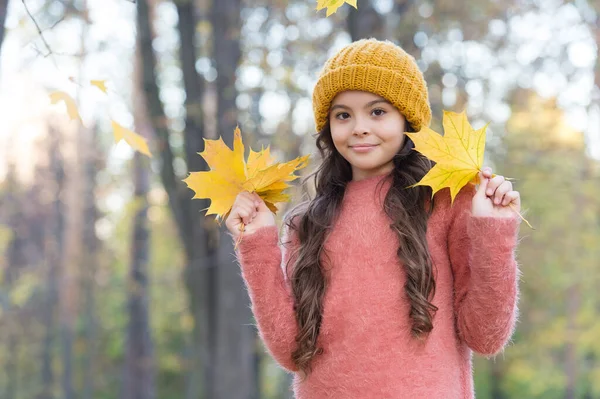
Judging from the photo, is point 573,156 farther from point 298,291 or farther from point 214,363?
point 298,291

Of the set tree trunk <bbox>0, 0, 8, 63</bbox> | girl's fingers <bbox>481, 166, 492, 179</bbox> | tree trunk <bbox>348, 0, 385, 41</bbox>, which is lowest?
girl's fingers <bbox>481, 166, 492, 179</bbox>

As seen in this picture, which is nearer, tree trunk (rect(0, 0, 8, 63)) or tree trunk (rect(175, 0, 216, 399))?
tree trunk (rect(0, 0, 8, 63))

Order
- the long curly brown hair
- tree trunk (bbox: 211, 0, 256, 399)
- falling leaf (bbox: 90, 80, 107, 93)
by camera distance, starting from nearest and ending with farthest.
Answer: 1. the long curly brown hair
2. falling leaf (bbox: 90, 80, 107, 93)
3. tree trunk (bbox: 211, 0, 256, 399)

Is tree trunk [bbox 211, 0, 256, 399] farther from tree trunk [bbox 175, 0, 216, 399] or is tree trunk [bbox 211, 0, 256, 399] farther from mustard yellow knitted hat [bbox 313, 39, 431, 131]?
mustard yellow knitted hat [bbox 313, 39, 431, 131]

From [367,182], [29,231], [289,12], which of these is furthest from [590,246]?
[29,231]

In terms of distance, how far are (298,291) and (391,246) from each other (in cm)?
31

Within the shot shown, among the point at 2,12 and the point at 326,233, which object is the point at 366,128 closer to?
the point at 326,233

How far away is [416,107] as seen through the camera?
2223 millimetres

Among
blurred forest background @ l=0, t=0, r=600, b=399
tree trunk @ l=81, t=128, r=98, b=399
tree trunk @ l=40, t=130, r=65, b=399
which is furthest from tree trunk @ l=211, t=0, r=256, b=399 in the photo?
tree trunk @ l=40, t=130, r=65, b=399

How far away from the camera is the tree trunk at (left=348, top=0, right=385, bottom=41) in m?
5.16

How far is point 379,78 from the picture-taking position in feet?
7.09

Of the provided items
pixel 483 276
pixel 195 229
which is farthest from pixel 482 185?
pixel 195 229

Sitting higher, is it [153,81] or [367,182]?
A: [153,81]

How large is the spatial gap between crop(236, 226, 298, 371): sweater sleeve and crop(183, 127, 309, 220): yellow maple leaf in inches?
4.9
